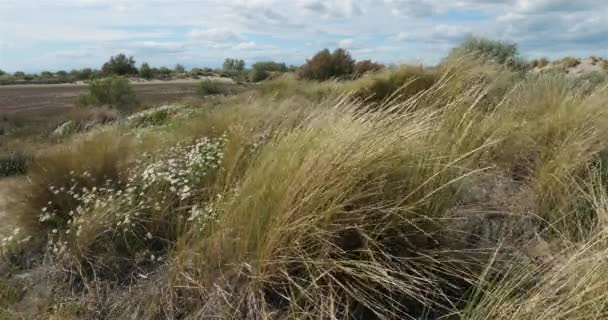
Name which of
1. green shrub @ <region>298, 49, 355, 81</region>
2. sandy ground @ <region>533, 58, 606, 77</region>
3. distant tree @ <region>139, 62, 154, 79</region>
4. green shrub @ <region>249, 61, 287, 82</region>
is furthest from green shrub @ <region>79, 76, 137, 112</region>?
distant tree @ <region>139, 62, 154, 79</region>

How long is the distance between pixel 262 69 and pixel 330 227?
4533cm

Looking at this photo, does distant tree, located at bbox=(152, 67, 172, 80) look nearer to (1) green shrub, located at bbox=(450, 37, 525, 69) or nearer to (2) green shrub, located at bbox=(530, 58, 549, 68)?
(2) green shrub, located at bbox=(530, 58, 549, 68)

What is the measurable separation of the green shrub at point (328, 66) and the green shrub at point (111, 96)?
6117 millimetres

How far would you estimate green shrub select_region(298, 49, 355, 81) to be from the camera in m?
20.6

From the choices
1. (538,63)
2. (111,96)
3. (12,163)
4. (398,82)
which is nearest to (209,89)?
(111,96)

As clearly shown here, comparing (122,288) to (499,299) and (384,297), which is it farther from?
(499,299)

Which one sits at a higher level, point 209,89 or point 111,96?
point 111,96

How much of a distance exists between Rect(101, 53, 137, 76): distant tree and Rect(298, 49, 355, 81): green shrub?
39.0 metres

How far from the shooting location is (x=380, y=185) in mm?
3588

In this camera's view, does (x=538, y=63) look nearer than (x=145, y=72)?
Yes

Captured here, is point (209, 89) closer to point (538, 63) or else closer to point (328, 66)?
point (328, 66)

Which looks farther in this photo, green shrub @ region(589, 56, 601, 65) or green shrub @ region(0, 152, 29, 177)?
green shrub @ region(589, 56, 601, 65)

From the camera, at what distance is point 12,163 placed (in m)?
11.3

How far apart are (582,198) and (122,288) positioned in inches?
128
